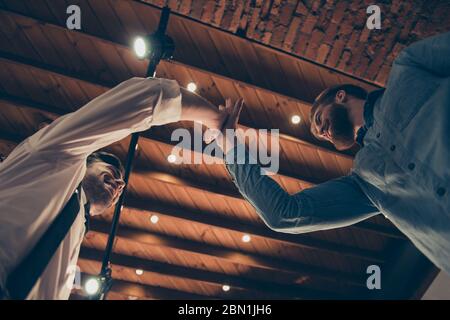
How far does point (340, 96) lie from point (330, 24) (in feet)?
4.60

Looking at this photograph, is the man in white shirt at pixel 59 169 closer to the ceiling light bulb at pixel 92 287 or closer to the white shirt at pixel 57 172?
the white shirt at pixel 57 172

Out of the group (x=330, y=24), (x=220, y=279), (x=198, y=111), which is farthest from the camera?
(x=220, y=279)

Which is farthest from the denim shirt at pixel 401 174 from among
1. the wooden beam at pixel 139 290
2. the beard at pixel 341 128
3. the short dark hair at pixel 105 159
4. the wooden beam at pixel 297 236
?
the wooden beam at pixel 139 290

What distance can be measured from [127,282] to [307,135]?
3.86 m

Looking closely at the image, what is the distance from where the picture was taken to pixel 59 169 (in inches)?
57.9

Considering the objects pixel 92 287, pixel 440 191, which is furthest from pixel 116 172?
pixel 92 287

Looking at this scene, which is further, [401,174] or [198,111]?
[198,111]

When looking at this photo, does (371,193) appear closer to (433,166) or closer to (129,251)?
(433,166)

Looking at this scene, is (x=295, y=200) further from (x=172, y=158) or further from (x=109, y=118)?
(x=172, y=158)

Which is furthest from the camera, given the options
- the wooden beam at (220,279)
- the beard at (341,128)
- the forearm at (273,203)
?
the wooden beam at (220,279)

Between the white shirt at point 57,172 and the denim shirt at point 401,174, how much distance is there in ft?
2.39

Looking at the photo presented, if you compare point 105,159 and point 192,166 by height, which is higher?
point 192,166

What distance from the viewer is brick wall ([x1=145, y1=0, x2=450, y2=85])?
3.59 m

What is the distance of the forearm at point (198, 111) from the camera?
5.96 feet
